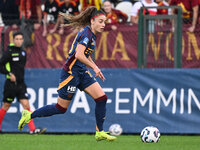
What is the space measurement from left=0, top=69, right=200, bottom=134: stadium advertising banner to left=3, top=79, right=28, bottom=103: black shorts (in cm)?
74

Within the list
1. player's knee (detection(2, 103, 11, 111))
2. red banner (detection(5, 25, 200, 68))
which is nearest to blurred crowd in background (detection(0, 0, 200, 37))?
red banner (detection(5, 25, 200, 68))

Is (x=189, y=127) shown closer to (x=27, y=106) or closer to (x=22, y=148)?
(x=27, y=106)

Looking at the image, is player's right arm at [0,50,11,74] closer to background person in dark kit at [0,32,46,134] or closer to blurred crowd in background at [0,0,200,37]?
background person in dark kit at [0,32,46,134]

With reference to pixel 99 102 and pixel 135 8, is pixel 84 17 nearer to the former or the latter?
pixel 99 102

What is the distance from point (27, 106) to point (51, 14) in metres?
2.60

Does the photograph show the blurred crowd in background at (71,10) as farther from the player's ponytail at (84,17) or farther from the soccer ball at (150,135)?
the soccer ball at (150,135)

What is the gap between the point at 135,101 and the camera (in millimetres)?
11844

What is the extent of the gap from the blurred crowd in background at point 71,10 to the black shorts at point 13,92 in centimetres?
150

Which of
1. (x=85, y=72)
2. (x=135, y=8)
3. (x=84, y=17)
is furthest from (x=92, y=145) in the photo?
(x=135, y=8)

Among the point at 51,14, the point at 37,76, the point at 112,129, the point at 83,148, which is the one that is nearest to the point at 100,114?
the point at 83,148

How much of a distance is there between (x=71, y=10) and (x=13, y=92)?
2619 millimetres

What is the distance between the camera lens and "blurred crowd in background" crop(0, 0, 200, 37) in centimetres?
1203

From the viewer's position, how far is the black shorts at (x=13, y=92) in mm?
11578

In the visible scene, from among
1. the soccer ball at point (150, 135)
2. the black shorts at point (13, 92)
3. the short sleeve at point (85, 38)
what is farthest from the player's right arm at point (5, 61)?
the soccer ball at point (150, 135)
